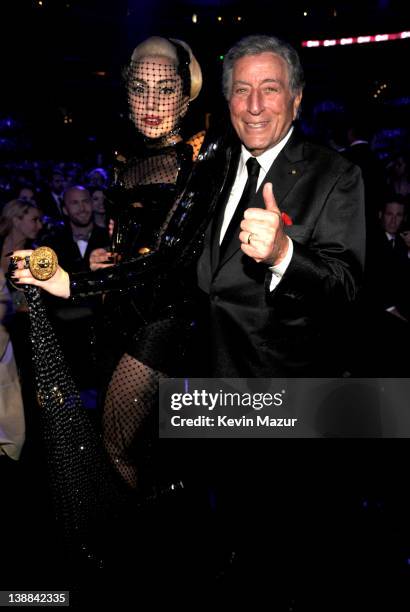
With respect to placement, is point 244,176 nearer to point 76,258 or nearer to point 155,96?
point 155,96

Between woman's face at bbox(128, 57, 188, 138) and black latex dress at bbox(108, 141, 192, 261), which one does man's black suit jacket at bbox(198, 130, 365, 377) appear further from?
woman's face at bbox(128, 57, 188, 138)

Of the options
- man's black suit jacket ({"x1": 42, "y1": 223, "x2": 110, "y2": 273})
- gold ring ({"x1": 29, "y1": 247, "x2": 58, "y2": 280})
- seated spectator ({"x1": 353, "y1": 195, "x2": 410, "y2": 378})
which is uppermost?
gold ring ({"x1": 29, "y1": 247, "x2": 58, "y2": 280})

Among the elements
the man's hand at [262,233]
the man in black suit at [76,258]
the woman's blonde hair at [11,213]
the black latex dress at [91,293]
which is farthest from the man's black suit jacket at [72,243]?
the man's hand at [262,233]

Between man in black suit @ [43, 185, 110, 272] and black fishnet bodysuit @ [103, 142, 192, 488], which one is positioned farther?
man in black suit @ [43, 185, 110, 272]

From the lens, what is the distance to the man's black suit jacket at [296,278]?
1.72m

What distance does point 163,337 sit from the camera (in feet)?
7.23

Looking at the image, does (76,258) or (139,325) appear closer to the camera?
(139,325)

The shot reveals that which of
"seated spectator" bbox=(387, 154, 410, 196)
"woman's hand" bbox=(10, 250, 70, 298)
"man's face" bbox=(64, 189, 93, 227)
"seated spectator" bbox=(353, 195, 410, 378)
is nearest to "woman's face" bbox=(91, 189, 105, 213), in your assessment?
"man's face" bbox=(64, 189, 93, 227)

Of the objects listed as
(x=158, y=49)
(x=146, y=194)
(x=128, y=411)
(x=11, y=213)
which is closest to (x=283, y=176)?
(x=146, y=194)

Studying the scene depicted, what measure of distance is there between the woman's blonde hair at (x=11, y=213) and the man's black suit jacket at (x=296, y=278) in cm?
272

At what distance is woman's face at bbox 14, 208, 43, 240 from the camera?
4406mm

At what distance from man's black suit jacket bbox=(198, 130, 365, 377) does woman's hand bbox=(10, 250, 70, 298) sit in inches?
21.4

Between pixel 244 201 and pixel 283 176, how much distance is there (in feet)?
0.55

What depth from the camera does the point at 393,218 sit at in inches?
178
